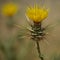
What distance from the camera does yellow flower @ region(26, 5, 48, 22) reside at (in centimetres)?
302

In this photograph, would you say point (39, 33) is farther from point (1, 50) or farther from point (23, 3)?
point (23, 3)

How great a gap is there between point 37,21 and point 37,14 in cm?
7

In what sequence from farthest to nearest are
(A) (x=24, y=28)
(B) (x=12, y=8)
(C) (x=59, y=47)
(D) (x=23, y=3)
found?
(D) (x=23, y=3)
(B) (x=12, y=8)
(C) (x=59, y=47)
(A) (x=24, y=28)

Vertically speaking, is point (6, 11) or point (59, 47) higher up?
point (6, 11)

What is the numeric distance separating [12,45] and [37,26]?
2281mm

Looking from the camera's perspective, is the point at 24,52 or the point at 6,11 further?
the point at 6,11

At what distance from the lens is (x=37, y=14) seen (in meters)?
3.06

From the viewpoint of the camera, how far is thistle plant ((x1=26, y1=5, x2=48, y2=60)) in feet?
9.91

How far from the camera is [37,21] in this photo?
3068mm

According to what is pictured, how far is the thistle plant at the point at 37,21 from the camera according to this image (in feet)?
9.91

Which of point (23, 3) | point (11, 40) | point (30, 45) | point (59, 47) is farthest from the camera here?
point (23, 3)

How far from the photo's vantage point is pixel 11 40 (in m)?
5.39

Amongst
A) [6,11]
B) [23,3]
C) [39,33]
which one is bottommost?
[39,33]

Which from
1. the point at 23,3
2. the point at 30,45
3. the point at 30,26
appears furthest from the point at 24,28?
the point at 23,3
